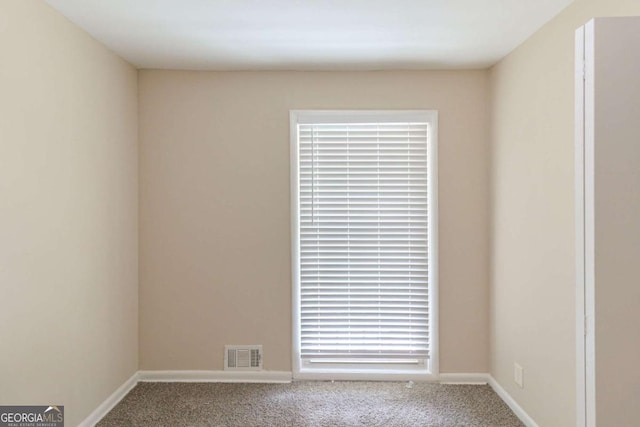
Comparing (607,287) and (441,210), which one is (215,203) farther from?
(607,287)

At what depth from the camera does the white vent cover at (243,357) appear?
10.6 ft

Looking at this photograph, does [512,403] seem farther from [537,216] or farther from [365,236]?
[365,236]

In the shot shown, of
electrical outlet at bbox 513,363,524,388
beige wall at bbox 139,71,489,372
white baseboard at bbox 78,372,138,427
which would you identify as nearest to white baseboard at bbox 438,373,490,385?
beige wall at bbox 139,71,489,372

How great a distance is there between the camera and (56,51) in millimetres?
2203

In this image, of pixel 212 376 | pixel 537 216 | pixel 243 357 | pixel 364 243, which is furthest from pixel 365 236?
pixel 212 376

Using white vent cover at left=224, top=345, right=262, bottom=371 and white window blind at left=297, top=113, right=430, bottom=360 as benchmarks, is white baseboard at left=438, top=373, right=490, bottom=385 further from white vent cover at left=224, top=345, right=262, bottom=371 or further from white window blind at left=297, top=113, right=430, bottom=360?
white vent cover at left=224, top=345, right=262, bottom=371

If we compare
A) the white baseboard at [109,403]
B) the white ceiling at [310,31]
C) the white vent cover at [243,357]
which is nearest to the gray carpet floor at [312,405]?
the white baseboard at [109,403]

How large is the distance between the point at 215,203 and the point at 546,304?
2.38m

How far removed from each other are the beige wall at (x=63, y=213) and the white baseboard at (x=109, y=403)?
0.05 metres

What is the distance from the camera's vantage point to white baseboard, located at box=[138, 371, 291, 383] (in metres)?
3.22

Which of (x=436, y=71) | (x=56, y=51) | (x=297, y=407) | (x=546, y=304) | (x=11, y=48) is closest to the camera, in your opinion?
(x=11, y=48)

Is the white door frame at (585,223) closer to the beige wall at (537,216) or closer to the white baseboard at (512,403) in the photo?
the beige wall at (537,216)

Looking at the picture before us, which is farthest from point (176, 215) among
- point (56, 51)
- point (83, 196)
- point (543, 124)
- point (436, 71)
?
point (543, 124)

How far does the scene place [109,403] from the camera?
2.77 m
